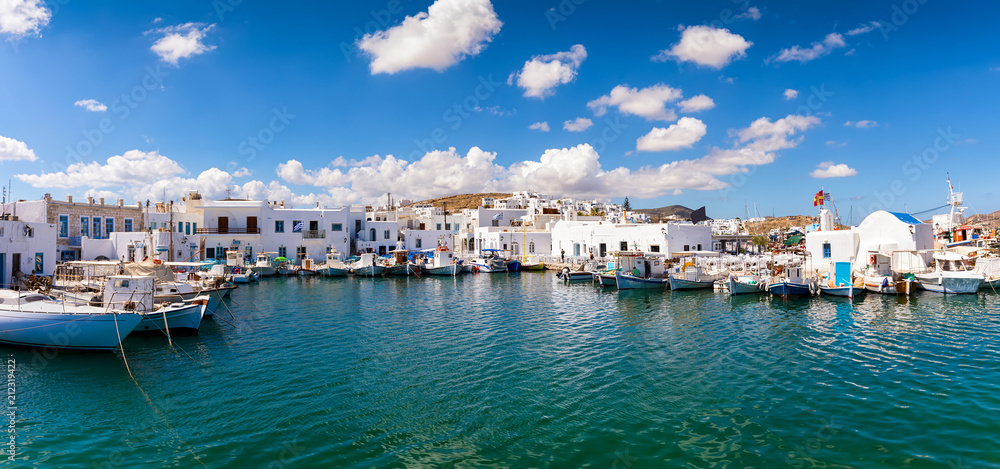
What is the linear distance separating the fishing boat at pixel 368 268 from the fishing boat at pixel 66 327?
3021 cm

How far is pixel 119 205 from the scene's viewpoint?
141 ft

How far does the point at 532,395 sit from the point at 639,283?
23.6 m

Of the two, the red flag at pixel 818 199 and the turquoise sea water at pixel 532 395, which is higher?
the red flag at pixel 818 199

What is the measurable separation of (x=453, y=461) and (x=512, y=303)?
65.1 ft

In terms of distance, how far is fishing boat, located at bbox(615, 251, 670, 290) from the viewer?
34000 millimetres

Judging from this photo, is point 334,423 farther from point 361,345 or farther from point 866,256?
point 866,256

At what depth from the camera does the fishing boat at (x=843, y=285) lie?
91.3 ft

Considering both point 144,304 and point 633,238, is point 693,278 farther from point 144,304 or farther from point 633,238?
point 144,304

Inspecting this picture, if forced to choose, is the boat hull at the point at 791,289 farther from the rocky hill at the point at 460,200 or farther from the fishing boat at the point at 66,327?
the rocky hill at the point at 460,200

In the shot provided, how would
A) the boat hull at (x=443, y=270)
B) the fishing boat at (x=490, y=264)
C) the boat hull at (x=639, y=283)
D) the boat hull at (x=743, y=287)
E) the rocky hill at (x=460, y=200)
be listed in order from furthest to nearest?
the rocky hill at (x=460, y=200)
the fishing boat at (x=490, y=264)
the boat hull at (x=443, y=270)
the boat hull at (x=639, y=283)
the boat hull at (x=743, y=287)

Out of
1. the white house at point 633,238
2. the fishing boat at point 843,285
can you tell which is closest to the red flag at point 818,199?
the white house at point 633,238

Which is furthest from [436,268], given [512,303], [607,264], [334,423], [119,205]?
[334,423]

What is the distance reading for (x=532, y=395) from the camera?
12203 millimetres

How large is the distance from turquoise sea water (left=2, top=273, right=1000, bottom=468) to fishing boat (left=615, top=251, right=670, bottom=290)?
1152cm
